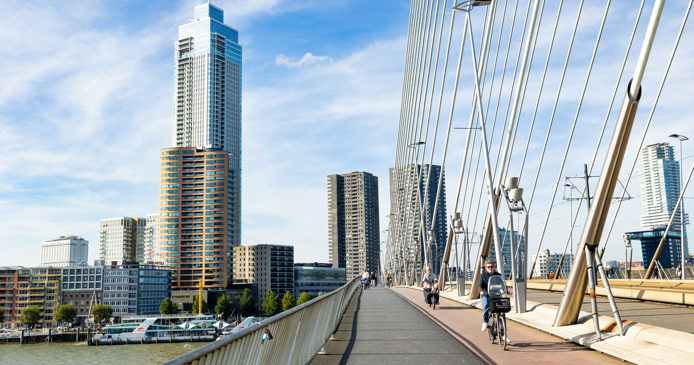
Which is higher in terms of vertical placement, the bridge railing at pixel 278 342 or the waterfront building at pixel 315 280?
the bridge railing at pixel 278 342

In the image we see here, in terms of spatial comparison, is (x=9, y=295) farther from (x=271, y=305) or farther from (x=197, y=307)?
(x=271, y=305)

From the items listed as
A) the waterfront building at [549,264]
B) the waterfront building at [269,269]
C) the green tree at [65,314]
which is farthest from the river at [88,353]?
the waterfront building at [269,269]

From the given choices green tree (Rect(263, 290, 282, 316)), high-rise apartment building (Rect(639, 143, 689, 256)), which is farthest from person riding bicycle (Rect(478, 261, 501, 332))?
green tree (Rect(263, 290, 282, 316))

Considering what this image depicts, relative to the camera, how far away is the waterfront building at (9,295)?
162 m

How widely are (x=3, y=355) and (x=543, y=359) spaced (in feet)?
416

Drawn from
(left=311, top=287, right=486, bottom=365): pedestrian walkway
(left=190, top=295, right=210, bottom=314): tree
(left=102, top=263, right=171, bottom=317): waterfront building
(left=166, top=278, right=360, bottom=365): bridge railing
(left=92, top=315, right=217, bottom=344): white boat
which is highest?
(left=166, top=278, right=360, bottom=365): bridge railing

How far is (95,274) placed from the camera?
6467 inches

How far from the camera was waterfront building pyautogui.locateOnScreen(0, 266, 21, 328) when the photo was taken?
531ft

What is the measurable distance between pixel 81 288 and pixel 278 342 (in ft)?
568

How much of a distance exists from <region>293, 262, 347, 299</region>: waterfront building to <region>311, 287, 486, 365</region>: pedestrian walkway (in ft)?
580

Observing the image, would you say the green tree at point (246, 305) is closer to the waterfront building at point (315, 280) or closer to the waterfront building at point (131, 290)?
the waterfront building at point (131, 290)

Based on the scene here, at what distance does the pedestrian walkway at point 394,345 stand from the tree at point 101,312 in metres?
148

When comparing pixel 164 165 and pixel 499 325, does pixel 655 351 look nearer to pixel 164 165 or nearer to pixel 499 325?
pixel 499 325

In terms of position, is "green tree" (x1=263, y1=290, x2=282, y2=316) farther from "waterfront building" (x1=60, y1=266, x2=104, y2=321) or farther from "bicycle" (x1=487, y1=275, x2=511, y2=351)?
"bicycle" (x1=487, y1=275, x2=511, y2=351)
